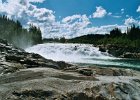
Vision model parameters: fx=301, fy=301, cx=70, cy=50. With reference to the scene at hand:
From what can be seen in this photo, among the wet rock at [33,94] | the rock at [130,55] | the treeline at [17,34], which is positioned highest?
the treeline at [17,34]

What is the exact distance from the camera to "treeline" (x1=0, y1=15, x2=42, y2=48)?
157 m

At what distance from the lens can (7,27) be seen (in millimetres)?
164125

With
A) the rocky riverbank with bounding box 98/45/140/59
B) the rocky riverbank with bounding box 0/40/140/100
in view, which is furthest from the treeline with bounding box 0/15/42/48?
the rocky riverbank with bounding box 0/40/140/100

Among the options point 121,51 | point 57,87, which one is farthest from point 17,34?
point 57,87

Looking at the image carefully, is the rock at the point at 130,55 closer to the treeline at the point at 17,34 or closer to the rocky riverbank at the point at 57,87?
the treeline at the point at 17,34

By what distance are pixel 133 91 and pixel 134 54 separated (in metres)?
115

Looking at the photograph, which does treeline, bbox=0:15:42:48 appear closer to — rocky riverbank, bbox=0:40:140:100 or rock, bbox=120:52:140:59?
rock, bbox=120:52:140:59

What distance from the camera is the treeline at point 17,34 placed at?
157 m

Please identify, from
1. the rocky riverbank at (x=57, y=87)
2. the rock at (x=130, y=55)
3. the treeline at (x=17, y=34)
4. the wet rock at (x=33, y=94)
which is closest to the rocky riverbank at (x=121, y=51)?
the rock at (x=130, y=55)

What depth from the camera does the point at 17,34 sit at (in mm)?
162250

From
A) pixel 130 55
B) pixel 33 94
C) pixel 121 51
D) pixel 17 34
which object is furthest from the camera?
pixel 17 34

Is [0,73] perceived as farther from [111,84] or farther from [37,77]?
[111,84]

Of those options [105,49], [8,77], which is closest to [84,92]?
[8,77]

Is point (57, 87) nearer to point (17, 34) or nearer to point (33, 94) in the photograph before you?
point (33, 94)
